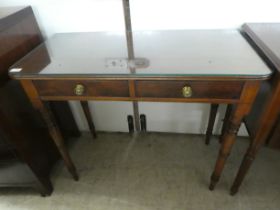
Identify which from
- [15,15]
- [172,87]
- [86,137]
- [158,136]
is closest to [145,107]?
[158,136]

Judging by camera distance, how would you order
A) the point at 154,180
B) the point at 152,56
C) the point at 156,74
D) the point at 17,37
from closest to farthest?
the point at 156,74 < the point at 152,56 < the point at 17,37 < the point at 154,180

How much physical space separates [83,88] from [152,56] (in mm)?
293

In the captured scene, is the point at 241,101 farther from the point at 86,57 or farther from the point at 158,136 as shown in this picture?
the point at 158,136

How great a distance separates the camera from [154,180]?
4.03 ft

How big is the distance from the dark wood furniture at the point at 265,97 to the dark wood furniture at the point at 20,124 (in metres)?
1.01

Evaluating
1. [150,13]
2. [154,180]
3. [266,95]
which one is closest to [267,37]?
[266,95]

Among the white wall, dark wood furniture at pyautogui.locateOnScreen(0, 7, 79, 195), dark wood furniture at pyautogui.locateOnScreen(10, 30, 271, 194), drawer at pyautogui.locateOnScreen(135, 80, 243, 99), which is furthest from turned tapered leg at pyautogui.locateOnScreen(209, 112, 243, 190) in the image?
dark wood furniture at pyautogui.locateOnScreen(0, 7, 79, 195)

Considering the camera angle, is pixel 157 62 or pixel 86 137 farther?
pixel 86 137

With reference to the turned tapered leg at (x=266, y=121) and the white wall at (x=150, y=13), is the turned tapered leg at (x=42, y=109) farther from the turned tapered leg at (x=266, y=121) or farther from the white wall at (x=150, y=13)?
the turned tapered leg at (x=266, y=121)

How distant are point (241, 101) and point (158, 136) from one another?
2.70ft

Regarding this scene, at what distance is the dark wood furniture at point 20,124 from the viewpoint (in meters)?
0.89

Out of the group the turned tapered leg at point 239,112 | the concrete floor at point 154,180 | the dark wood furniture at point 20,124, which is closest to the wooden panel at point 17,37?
the dark wood furniture at point 20,124

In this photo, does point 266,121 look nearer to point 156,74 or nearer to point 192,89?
point 192,89

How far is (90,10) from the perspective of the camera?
107 centimetres
